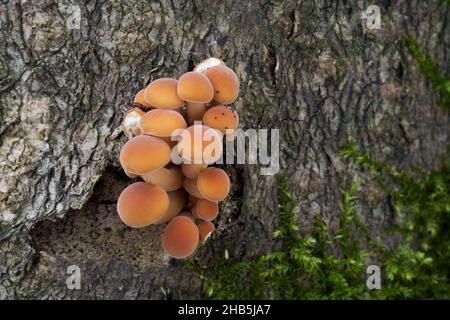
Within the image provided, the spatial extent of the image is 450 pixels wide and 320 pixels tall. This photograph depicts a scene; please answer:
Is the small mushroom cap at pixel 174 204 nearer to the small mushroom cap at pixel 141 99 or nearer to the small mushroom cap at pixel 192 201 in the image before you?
the small mushroom cap at pixel 192 201

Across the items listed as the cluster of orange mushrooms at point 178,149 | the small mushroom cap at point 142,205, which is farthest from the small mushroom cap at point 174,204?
the small mushroom cap at point 142,205

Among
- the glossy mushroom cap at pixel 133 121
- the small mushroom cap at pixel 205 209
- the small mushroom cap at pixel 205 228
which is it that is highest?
the glossy mushroom cap at pixel 133 121

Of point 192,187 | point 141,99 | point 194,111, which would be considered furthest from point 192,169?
point 141,99

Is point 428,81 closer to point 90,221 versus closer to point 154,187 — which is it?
point 154,187

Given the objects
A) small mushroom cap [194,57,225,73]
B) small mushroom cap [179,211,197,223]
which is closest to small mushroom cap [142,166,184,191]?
small mushroom cap [179,211,197,223]

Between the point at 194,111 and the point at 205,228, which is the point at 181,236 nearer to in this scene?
the point at 205,228

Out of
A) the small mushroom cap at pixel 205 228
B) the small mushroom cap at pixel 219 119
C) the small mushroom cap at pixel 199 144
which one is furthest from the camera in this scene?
the small mushroom cap at pixel 205 228
